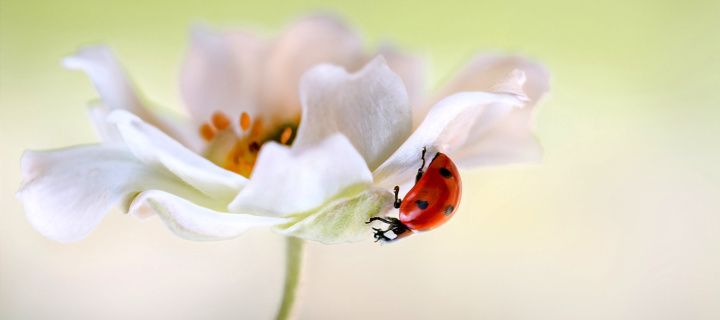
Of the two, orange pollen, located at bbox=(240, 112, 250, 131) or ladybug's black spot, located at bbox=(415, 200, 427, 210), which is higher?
orange pollen, located at bbox=(240, 112, 250, 131)

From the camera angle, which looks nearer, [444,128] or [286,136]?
[444,128]

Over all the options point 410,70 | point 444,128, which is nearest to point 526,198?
point 410,70

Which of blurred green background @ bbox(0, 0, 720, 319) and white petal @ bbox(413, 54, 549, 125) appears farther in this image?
blurred green background @ bbox(0, 0, 720, 319)

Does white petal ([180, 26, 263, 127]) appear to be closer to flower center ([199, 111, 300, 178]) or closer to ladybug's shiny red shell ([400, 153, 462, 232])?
flower center ([199, 111, 300, 178])

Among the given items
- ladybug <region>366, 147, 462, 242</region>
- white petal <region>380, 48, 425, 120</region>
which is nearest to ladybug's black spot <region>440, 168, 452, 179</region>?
ladybug <region>366, 147, 462, 242</region>

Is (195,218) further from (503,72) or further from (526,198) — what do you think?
(526,198)
